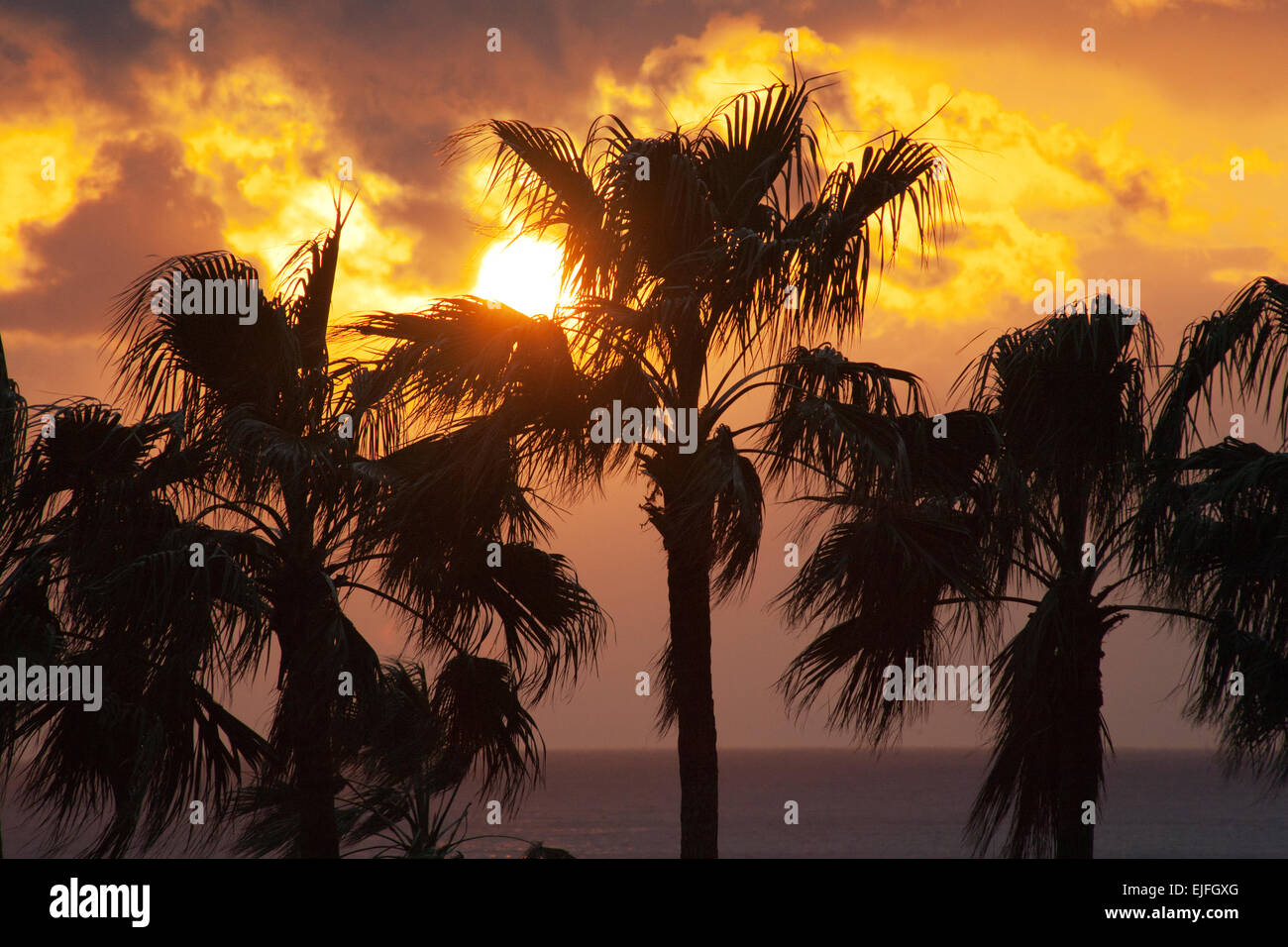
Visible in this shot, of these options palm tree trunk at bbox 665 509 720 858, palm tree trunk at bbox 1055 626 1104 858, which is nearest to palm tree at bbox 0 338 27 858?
palm tree trunk at bbox 665 509 720 858

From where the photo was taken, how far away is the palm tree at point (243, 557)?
9195 millimetres

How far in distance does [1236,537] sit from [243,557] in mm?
8954

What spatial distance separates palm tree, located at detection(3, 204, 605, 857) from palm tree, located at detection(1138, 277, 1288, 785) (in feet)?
18.8

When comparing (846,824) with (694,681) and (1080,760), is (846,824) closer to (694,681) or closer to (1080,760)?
(1080,760)

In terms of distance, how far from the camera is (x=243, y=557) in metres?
10.2

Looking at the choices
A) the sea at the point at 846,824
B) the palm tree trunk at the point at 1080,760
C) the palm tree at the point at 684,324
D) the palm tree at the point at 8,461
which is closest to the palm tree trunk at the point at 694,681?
the palm tree at the point at 684,324

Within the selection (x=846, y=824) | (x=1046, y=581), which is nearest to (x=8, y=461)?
(x=1046, y=581)

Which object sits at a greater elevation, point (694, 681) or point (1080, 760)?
point (694, 681)

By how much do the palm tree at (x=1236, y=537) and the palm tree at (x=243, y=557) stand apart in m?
5.73

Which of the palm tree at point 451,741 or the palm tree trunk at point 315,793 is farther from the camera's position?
the palm tree at point 451,741

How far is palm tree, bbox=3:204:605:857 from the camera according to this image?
362 inches

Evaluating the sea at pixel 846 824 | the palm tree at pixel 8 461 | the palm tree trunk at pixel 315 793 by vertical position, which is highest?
the palm tree at pixel 8 461

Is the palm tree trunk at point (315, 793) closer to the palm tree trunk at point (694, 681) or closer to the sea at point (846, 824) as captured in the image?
the palm tree trunk at point (694, 681)

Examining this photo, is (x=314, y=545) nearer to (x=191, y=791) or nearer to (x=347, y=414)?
(x=347, y=414)
